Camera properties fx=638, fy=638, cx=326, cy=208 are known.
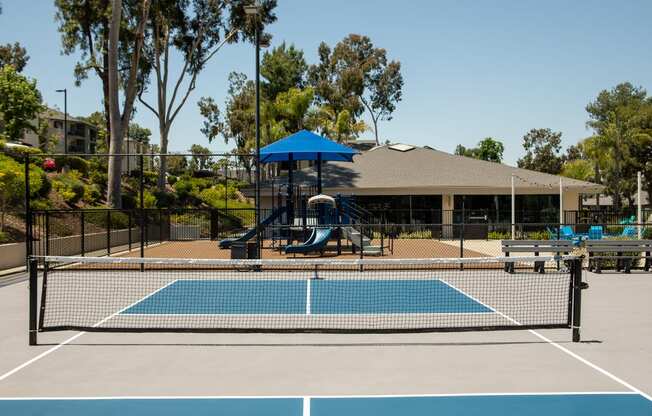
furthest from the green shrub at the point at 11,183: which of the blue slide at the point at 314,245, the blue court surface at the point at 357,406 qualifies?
the blue court surface at the point at 357,406

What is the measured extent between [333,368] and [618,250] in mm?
13413

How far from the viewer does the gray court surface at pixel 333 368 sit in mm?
6705

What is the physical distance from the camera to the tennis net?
987 cm

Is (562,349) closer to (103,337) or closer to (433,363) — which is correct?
(433,363)

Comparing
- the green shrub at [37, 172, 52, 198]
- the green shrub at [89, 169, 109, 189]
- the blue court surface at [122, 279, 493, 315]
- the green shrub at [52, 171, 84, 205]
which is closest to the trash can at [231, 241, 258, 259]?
the blue court surface at [122, 279, 493, 315]

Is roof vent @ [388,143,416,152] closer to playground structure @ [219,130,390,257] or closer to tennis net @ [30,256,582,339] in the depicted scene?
playground structure @ [219,130,390,257]

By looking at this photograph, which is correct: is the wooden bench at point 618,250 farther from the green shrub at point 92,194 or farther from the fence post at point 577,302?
the green shrub at point 92,194

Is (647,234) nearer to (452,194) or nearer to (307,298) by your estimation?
(452,194)

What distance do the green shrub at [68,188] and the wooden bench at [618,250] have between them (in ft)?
79.9

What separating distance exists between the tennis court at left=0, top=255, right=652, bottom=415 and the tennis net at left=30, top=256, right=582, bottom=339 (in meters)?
0.06

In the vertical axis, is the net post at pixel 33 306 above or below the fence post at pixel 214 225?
below

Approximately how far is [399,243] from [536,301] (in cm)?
1557

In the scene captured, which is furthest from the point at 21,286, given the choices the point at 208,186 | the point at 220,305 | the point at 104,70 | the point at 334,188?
the point at 208,186

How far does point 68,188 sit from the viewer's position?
32.5 m
